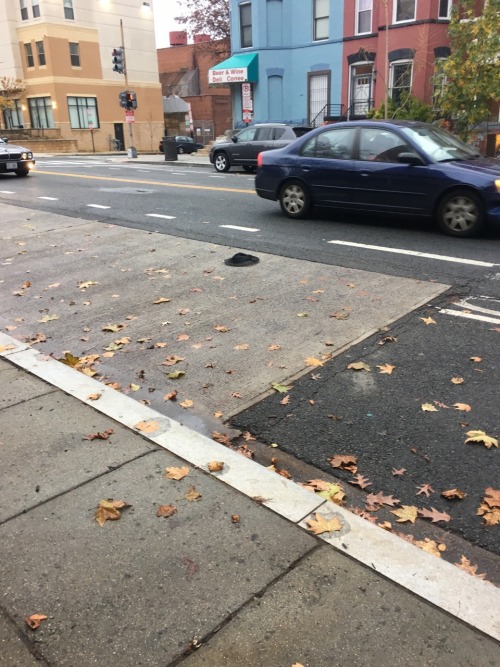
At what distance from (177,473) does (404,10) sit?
2498 cm

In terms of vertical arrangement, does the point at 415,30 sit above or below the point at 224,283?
above

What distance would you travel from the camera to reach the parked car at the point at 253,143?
19.9 meters

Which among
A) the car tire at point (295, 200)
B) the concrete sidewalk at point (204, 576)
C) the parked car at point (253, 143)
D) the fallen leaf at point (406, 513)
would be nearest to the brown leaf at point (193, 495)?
the concrete sidewalk at point (204, 576)

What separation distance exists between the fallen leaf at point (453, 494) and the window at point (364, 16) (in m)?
26.2

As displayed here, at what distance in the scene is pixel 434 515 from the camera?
296cm

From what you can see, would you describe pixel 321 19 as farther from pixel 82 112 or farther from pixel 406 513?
pixel 406 513

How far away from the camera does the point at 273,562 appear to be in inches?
101

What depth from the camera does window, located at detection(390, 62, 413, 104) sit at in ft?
76.0

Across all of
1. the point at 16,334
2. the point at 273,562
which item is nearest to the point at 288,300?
the point at 16,334

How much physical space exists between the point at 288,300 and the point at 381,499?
325 centimetres

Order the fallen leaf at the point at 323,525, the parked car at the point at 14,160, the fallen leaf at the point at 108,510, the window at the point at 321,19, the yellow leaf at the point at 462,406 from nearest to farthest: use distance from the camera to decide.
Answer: the fallen leaf at the point at 323,525 → the fallen leaf at the point at 108,510 → the yellow leaf at the point at 462,406 → the parked car at the point at 14,160 → the window at the point at 321,19

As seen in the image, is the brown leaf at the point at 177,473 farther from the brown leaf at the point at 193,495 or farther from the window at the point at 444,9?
the window at the point at 444,9

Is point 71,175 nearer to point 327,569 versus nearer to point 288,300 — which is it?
point 288,300

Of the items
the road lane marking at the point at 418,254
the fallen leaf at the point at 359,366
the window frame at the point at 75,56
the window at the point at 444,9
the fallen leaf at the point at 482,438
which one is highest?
the window frame at the point at 75,56
